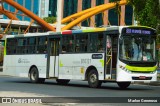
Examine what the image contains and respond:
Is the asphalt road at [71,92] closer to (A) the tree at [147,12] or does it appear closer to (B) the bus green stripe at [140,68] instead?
(B) the bus green stripe at [140,68]

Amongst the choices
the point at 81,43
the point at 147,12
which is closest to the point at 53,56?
the point at 81,43

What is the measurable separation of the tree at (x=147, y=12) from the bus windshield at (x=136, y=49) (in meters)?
5.35

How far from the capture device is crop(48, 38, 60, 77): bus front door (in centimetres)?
2544

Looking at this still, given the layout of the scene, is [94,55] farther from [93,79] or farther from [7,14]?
[7,14]

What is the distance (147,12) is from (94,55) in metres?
6.21

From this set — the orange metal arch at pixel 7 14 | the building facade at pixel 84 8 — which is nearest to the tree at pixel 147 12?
the orange metal arch at pixel 7 14

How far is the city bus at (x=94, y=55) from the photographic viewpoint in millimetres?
21344

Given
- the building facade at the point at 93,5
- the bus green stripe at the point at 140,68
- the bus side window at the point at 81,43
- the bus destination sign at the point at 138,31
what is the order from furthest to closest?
the building facade at the point at 93,5 < the bus side window at the point at 81,43 < the bus destination sign at the point at 138,31 < the bus green stripe at the point at 140,68

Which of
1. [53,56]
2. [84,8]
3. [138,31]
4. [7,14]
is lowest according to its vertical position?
[53,56]

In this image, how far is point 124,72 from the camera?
21125mm

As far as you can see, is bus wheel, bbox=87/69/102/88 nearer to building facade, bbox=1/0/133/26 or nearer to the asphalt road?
the asphalt road

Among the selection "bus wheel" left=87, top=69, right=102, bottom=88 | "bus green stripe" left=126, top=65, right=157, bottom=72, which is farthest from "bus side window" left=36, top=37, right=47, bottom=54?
"bus green stripe" left=126, top=65, right=157, bottom=72

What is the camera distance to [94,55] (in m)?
22.6

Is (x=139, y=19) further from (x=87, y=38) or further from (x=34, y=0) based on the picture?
(x=34, y=0)
